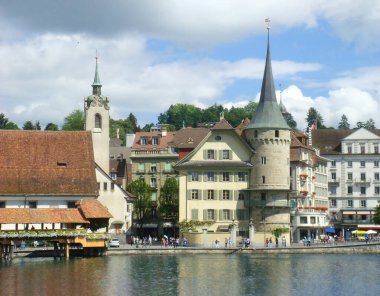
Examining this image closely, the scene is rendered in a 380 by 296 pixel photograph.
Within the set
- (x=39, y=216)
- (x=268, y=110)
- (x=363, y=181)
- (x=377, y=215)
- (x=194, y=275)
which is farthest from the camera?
(x=363, y=181)

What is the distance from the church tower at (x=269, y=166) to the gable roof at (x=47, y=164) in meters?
18.9

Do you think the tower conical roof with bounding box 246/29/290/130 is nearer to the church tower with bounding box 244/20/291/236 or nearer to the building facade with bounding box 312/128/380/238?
the church tower with bounding box 244/20/291/236

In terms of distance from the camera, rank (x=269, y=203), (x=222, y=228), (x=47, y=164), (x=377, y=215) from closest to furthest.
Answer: (x=47, y=164) → (x=269, y=203) → (x=222, y=228) → (x=377, y=215)

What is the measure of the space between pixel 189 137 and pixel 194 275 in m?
54.7

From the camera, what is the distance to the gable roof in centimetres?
9012

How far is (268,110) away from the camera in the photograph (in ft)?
325

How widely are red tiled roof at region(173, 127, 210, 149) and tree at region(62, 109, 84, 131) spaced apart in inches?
1979

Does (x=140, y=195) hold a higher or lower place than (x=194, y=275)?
higher

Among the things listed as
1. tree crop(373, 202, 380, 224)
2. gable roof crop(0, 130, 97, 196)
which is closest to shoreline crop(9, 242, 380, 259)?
gable roof crop(0, 130, 97, 196)

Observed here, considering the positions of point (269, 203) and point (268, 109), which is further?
point (268, 109)

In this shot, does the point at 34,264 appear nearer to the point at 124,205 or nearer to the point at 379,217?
the point at 124,205

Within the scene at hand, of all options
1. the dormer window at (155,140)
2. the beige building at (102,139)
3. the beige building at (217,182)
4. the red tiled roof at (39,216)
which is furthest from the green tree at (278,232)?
the dormer window at (155,140)

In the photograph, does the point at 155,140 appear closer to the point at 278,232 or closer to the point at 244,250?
the point at 278,232

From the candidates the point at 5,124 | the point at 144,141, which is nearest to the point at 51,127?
the point at 5,124
